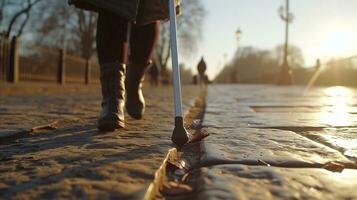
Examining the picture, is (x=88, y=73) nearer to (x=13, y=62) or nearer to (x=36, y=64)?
(x=36, y=64)

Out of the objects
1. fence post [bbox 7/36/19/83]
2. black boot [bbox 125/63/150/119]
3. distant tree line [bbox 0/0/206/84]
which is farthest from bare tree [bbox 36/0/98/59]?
black boot [bbox 125/63/150/119]

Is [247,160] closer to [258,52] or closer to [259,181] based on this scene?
[259,181]

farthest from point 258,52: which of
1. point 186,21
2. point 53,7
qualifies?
point 53,7

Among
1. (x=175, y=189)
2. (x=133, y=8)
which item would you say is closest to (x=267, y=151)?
(x=175, y=189)

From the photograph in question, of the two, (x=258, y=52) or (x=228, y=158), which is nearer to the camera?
(x=228, y=158)

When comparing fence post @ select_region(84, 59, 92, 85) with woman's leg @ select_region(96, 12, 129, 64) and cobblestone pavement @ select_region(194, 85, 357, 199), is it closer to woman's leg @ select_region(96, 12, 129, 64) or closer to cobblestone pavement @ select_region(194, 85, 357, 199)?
woman's leg @ select_region(96, 12, 129, 64)

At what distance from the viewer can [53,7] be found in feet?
107

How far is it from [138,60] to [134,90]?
6.9 inches

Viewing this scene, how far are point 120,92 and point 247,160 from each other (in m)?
1.01

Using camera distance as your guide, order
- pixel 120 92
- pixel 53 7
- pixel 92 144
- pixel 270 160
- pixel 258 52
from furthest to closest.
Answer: pixel 258 52 → pixel 53 7 → pixel 120 92 → pixel 92 144 → pixel 270 160

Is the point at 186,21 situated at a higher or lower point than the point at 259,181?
higher

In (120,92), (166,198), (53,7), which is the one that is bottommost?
(166,198)

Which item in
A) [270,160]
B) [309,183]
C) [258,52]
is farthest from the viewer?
[258,52]

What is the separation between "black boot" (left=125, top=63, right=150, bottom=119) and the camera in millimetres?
2641
